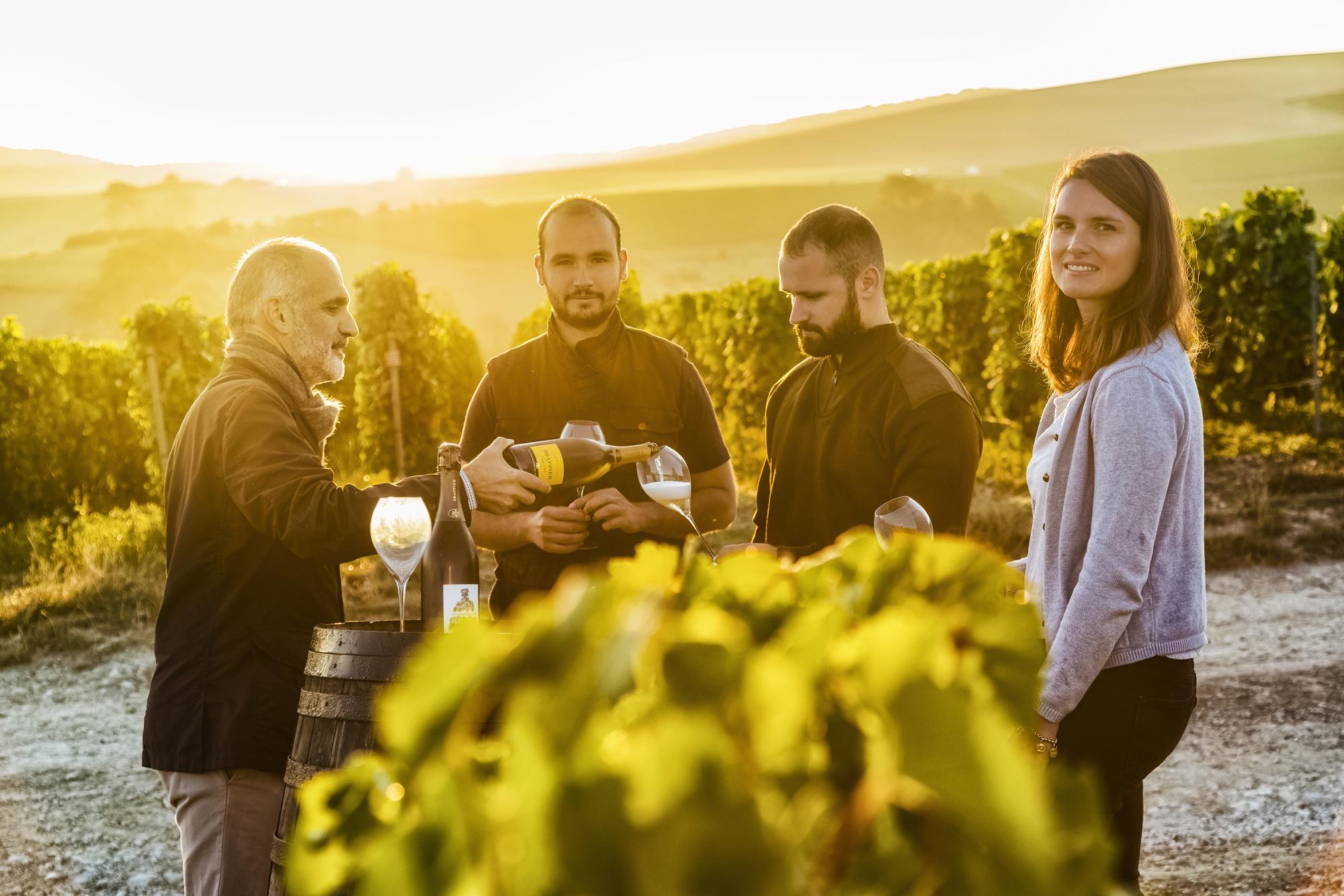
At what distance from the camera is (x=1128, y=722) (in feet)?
7.77

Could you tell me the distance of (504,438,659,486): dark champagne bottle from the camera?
2.87m

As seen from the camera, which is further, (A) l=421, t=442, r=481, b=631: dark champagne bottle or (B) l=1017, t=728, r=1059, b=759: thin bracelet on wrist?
(A) l=421, t=442, r=481, b=631: dark champagne bottle

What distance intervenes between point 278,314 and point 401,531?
0.80 m

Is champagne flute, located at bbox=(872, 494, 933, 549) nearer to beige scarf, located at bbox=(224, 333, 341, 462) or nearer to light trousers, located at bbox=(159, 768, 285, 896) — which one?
beige scarf, located at bbox=(224, 333, 341, 462)

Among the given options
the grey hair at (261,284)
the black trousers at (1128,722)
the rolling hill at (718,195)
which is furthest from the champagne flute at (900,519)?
the rolling hill at (718,195)

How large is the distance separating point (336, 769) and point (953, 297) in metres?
13.6

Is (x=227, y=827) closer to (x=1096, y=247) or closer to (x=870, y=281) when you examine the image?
(x=870, y=281)

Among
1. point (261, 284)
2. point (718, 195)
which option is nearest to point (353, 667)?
point (261, 284)

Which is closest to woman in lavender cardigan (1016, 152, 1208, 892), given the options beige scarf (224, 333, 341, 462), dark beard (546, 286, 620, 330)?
dark beard (546, 286, 620, 330)

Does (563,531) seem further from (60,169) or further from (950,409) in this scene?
(60,169)

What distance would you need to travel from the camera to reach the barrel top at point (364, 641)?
7.24 feet

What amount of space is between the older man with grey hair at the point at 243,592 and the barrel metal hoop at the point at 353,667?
0.37 metres

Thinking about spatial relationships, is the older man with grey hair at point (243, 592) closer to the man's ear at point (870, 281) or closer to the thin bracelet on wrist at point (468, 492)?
the thin bracelet on wrist at point (468, 492)

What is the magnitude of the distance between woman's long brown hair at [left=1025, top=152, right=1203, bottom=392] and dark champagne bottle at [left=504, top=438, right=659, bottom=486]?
1.03 m
